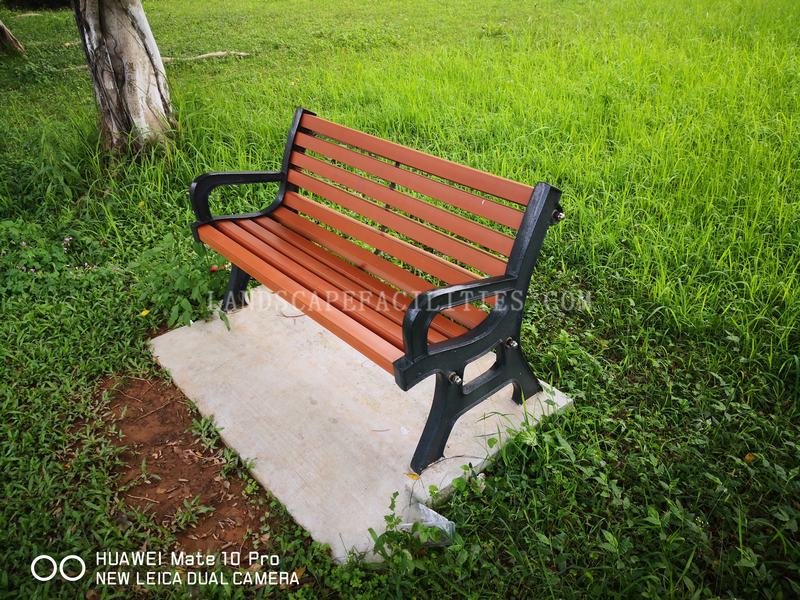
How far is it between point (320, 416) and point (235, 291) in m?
1.08

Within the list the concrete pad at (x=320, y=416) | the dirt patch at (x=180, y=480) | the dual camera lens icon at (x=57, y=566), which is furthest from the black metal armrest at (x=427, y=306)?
the dual camera lens icon at (x=57, y=566)

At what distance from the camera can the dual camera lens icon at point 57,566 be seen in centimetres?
217

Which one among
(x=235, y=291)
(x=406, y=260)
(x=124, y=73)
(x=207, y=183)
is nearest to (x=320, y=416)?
(x=406, y=260)

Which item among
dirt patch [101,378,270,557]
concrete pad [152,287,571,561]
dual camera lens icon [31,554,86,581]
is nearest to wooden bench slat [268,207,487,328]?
concrete pad [152,287,571,561]

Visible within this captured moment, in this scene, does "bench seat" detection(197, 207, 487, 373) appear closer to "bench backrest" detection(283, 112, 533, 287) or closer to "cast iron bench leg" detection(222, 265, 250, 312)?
"bench backrest" detection(283, 112, 533, 287)

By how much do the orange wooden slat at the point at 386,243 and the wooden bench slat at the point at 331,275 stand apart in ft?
0.62

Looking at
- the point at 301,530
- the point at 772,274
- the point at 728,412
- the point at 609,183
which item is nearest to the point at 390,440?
the point at 301,530

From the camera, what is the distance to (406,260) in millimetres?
2697

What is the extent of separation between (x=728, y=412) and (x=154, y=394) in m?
2.90

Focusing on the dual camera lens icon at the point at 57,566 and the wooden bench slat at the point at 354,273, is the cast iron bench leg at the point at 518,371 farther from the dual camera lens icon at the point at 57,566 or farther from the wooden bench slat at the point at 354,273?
the dual camera lens icon at the point at 57,566

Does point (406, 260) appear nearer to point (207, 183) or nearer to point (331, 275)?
point (331, 275)

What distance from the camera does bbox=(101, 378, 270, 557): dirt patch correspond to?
236cm

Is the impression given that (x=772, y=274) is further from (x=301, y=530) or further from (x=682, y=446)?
(x=301, y=530)

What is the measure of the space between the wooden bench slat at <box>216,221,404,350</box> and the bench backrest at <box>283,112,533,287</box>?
28 cm
